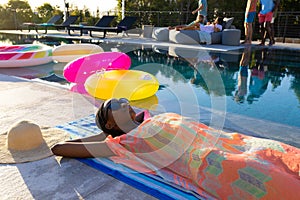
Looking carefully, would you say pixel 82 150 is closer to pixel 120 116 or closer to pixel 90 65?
pixel 120 116

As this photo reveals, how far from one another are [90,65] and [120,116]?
293 centimetres

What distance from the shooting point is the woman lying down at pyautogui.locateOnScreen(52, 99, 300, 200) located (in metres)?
1.41

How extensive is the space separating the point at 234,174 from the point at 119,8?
19.3m

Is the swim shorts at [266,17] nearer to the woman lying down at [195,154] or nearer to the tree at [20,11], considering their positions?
the woman lying down at [195,154]

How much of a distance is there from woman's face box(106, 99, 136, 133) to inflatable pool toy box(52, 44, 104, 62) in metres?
4.83

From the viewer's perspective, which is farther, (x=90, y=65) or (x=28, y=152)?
(x=90, y=65)

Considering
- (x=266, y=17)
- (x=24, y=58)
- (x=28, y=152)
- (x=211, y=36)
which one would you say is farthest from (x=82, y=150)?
(x=211, y=36)

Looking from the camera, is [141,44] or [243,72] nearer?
[243,72]

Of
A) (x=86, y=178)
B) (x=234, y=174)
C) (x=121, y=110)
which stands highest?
(x=121, y=110)

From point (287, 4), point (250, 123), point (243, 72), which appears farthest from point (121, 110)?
point (287, 4)

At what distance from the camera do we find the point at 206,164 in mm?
1571

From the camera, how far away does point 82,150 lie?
6.47ft

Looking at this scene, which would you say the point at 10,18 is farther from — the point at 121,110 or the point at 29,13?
the point at 121,110

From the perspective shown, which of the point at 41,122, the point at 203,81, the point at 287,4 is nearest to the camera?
the point at 41,122
